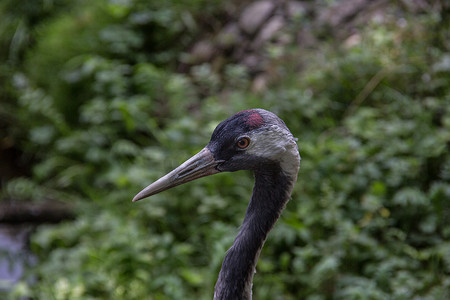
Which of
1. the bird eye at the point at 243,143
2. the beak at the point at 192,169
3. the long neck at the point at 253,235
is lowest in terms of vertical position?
the long neck at the point at 253,235

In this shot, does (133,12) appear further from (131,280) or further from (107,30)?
(131,280)

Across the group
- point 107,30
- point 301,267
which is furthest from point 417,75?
point 107,30

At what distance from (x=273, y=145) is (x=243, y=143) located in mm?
123

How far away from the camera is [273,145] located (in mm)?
2195

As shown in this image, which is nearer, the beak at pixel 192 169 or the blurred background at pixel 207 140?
the beak at pixel 192 169

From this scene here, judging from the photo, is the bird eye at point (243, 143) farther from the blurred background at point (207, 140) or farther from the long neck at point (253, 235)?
the blurred background at point (207, 140)

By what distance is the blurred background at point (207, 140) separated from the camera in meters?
3.46

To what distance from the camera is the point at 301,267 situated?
3357 mm

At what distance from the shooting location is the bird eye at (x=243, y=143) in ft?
7.20

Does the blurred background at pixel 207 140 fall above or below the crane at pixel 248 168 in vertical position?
below

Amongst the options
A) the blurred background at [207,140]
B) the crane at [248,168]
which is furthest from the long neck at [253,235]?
the blurred background at [207,140]

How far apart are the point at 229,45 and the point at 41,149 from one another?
85.6 inches

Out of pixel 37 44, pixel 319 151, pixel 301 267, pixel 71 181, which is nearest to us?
pixel 301 267

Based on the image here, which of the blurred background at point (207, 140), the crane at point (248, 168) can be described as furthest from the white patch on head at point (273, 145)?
the blurred background at point (207, 140)
